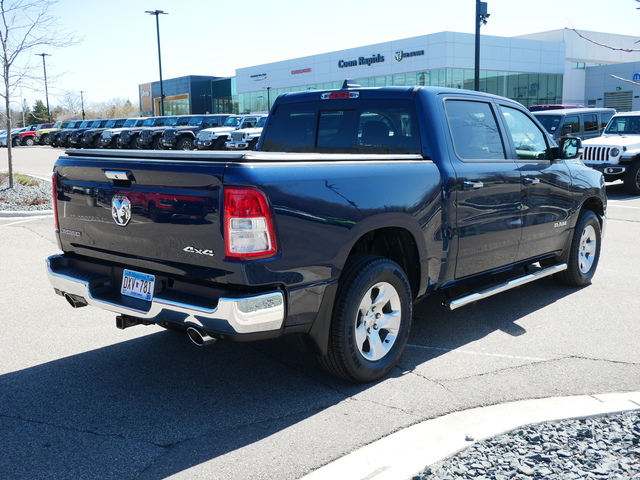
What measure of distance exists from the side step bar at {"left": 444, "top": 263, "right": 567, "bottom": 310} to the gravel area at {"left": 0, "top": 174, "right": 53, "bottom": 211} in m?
10.3

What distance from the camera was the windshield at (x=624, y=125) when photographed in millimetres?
16922

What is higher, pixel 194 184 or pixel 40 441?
pixel 194 184

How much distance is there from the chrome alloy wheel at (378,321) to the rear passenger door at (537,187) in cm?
187

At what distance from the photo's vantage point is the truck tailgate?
3.59 metres

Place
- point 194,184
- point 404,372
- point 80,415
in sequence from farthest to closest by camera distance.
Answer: point 404,372 < point 80,415 < point 194,184

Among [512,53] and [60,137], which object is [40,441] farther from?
[512,53]

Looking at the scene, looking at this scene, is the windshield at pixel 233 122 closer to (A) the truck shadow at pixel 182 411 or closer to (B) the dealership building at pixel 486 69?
(B) the dealership building at pixel 486 69

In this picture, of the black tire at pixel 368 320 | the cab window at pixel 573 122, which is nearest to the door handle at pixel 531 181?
the black tire at pixel 368 320

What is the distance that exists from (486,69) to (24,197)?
147 feet

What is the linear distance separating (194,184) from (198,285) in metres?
0.57

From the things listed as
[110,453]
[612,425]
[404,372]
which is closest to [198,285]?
[110,453]

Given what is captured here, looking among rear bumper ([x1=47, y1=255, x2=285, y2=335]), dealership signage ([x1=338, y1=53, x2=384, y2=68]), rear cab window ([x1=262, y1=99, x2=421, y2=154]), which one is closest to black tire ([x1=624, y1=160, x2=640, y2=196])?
rear cab window ([x1=262, y1=99, x2=421, y2=154])

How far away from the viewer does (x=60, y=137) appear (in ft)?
141

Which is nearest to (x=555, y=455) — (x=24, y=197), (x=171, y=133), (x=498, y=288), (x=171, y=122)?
(x=498, y=288)
